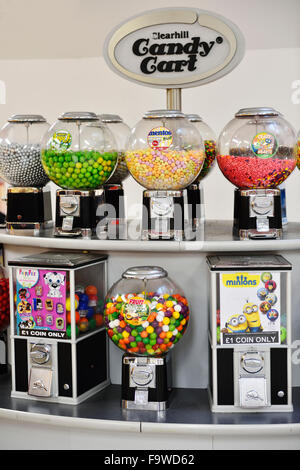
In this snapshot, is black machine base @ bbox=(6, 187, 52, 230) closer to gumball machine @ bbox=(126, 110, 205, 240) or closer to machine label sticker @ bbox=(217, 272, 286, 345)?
gumball machine @ bbox=(126, 110, 205, 240)

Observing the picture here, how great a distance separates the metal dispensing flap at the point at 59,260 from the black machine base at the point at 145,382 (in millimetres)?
365

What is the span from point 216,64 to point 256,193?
0.56 meters

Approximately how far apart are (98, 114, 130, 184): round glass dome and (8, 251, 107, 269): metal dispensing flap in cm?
41

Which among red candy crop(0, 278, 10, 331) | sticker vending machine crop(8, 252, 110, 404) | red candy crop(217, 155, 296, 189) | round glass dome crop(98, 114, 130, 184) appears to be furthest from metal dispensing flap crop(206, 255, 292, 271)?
red candy crop(0, 278, 10, 331)

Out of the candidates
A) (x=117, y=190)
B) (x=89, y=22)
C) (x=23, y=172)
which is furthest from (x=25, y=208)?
(x=89, y=22)

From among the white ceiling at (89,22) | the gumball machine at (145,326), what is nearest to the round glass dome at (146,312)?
the gumball machine at (145,326)

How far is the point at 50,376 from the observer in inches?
89.9

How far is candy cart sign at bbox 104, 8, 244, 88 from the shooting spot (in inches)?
94.7

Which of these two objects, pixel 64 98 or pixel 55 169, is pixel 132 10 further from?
pixel 55 169

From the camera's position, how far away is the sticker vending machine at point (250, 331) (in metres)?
2.14

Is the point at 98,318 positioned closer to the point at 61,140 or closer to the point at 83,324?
the point at 83,324

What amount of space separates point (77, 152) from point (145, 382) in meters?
0.82
